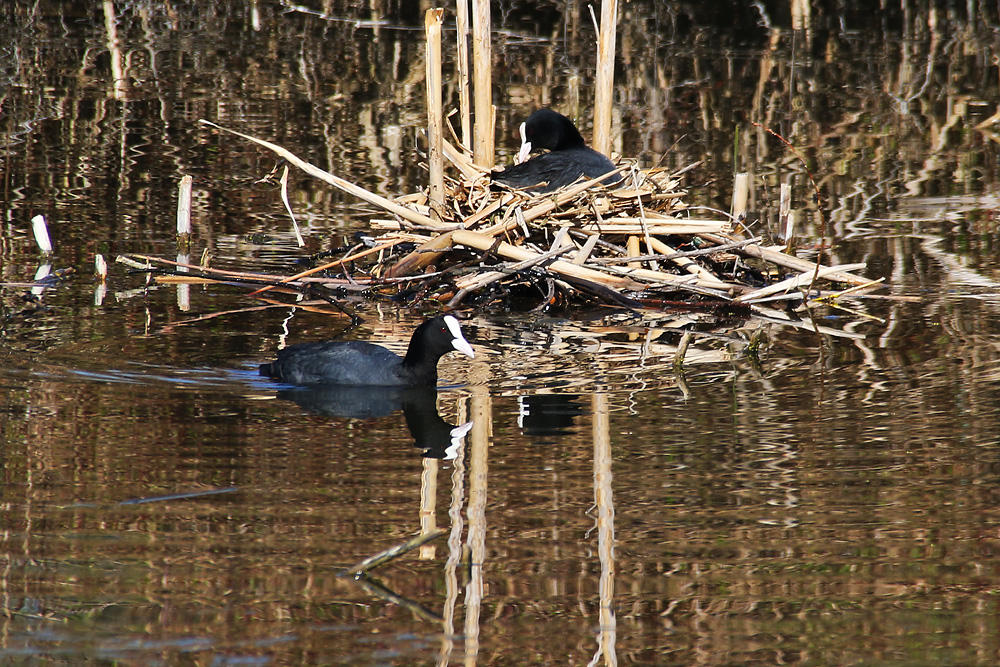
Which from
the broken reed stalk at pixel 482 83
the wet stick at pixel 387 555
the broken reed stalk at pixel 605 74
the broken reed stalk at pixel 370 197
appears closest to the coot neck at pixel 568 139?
the broken reed stalk at pixel 605 74

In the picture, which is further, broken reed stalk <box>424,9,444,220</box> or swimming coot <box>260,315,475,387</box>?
broken reed stalk <box>424,9,444,220</box>

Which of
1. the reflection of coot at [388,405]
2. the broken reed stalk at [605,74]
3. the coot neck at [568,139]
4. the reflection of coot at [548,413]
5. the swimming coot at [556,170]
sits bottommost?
the reflection of coot at [388,405]

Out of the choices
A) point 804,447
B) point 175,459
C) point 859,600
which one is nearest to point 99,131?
point 175,459

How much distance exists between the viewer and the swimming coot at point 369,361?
5.45 metres

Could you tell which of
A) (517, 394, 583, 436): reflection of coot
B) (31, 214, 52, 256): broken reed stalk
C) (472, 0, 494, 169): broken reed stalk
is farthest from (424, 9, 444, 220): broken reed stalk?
(31, 214, 52, 256): broken reed stalk

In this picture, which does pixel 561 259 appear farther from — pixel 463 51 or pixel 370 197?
pixel 463 51

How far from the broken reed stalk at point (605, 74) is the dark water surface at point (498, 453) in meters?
1.14

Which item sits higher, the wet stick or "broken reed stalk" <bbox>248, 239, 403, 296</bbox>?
"broken reed stalk" <bbox>248, 239, 403, 296</bbox>

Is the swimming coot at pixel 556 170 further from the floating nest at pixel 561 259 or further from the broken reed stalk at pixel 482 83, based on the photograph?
the broken reed stalk at pixel 482 83

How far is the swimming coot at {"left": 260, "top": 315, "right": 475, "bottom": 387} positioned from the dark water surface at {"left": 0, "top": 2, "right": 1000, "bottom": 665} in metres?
0.10

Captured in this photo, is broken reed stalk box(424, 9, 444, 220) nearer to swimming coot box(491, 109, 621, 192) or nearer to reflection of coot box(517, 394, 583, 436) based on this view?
swimming coot box(491, 109, 621, 192)

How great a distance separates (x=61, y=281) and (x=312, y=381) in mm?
2304

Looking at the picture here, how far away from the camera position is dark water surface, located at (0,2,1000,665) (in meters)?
3.35

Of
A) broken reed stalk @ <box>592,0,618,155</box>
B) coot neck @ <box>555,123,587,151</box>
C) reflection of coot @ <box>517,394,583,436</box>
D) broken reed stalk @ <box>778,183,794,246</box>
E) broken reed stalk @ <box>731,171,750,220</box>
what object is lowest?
reflection of coot @ <box>517,394,583,436</box>
